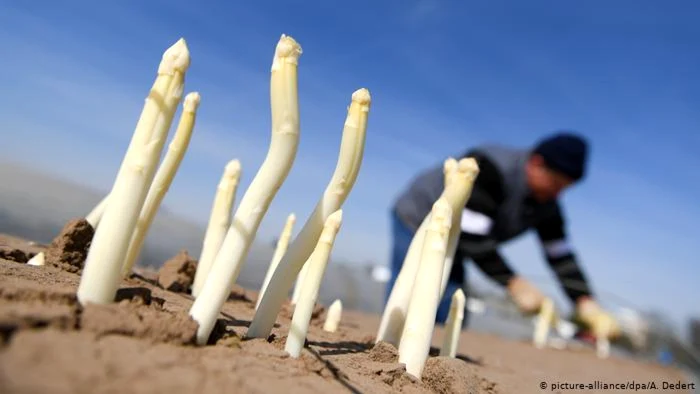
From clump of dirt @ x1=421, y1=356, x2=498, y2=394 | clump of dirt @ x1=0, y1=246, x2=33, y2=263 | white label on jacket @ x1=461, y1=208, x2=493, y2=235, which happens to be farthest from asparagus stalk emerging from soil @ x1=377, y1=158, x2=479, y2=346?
white label on jacket @ x1=461, y1=208, x2=493, y2=235

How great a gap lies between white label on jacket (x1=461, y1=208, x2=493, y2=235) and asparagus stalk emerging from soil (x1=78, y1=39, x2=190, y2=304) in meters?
5.48

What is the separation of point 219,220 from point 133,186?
1708 mm

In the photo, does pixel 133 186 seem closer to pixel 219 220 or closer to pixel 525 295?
pixel 219 220

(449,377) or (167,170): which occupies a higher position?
(167,170)

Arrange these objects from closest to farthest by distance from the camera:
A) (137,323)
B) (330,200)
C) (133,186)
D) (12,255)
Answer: (137,323) → (133,186) → (330,200) → (12,255)

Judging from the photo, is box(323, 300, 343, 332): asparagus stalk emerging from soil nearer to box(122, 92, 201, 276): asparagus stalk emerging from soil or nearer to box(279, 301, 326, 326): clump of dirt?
box(279, 301, 326, 326): clump of dirt

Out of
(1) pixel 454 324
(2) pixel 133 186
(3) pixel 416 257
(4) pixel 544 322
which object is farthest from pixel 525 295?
(2) pixel 133 186

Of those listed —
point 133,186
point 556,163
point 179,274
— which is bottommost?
point 179,274

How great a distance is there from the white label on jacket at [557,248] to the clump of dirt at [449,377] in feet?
23.1

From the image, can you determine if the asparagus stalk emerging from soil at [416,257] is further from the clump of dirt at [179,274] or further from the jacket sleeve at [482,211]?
the jacket sleeve at [482,211]

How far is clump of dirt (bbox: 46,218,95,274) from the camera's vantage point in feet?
11.0

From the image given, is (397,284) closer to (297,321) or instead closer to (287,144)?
(297,321)

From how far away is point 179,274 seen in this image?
4.12m

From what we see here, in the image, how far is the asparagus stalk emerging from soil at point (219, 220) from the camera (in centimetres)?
390
